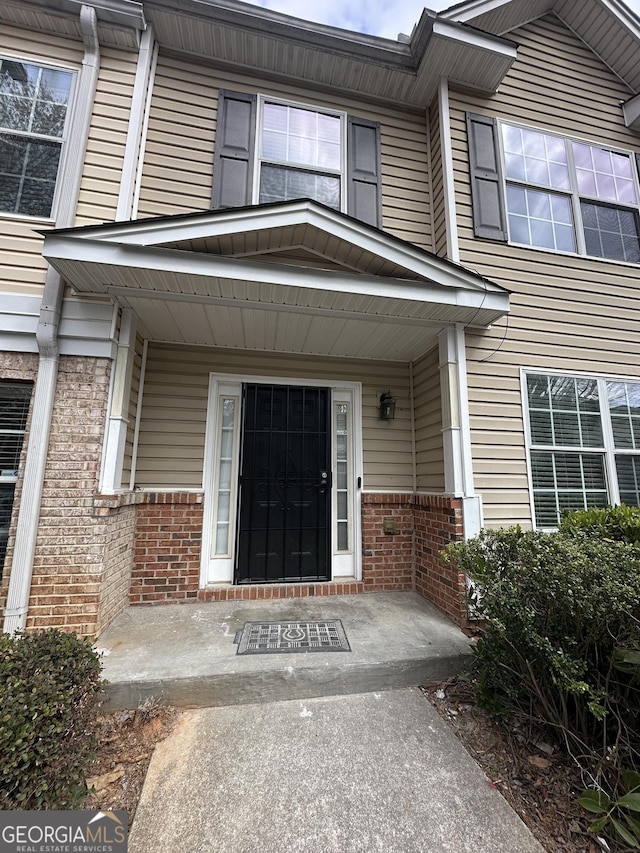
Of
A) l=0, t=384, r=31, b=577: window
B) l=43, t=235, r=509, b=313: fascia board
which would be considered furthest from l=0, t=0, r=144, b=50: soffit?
l=0, t=384, r=31, b=577: window

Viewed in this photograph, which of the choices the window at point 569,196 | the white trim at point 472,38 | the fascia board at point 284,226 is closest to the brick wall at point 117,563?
the fascia board at point 284,226

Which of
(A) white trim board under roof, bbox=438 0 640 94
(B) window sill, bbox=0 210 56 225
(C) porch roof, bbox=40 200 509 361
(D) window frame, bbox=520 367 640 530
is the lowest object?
(D) window frame, bbox=520 367 640 530

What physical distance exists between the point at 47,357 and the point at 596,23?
7197mm

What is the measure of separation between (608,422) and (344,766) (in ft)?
12.8

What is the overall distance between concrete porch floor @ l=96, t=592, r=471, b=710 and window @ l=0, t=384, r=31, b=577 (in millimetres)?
1121

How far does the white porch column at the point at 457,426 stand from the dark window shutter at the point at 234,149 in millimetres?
2484

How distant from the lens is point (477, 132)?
4.11 metres

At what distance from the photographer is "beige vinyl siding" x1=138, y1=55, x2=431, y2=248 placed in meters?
3.67

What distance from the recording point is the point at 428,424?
12.8 feet

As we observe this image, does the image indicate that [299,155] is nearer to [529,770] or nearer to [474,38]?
[474,38]

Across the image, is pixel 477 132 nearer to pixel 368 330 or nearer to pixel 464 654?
pixel 368 330

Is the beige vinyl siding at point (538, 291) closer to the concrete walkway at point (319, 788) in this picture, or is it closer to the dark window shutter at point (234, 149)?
the concrete walkway at point (319, 788)

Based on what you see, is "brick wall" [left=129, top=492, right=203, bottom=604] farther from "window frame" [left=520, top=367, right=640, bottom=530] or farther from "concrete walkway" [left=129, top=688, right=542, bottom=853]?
"window frame" [left=520, top=367, right=640, bottom=530]

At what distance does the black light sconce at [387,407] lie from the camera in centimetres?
411
